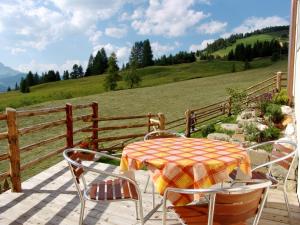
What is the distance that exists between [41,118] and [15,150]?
27.4m

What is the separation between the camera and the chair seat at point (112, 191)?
10.6 ft

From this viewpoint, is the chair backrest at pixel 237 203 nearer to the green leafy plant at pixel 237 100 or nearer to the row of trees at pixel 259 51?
the green leafy plant at pixel 237 100

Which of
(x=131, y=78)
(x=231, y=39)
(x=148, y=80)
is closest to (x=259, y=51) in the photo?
(x=148, y=80)

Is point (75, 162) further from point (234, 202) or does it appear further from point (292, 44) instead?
point (292, 44)

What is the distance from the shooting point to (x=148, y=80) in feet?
226

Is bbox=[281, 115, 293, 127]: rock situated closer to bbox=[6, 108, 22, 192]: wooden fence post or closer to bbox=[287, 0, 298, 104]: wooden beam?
bbox=[287, 0, 298, 104]: wooden beam

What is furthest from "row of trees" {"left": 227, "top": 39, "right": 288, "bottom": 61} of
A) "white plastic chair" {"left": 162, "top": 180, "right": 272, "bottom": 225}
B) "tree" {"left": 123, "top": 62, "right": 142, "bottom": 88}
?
"white plastic chair" {"left": 162, "top": 180, "right": 272, "bottom": 225}

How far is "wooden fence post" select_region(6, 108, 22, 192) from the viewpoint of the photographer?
4973 mm

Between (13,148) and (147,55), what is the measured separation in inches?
3701

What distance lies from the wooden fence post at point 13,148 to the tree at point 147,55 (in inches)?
3606

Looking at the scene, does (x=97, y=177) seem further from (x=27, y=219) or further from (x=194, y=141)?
(x=194, y=141)

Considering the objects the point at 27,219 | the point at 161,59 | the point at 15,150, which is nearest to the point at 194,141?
the point at 27,219

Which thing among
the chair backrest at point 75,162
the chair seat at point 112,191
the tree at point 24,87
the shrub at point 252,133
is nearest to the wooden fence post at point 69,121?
the chair backrest at point 75,162

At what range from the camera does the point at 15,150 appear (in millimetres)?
5070
